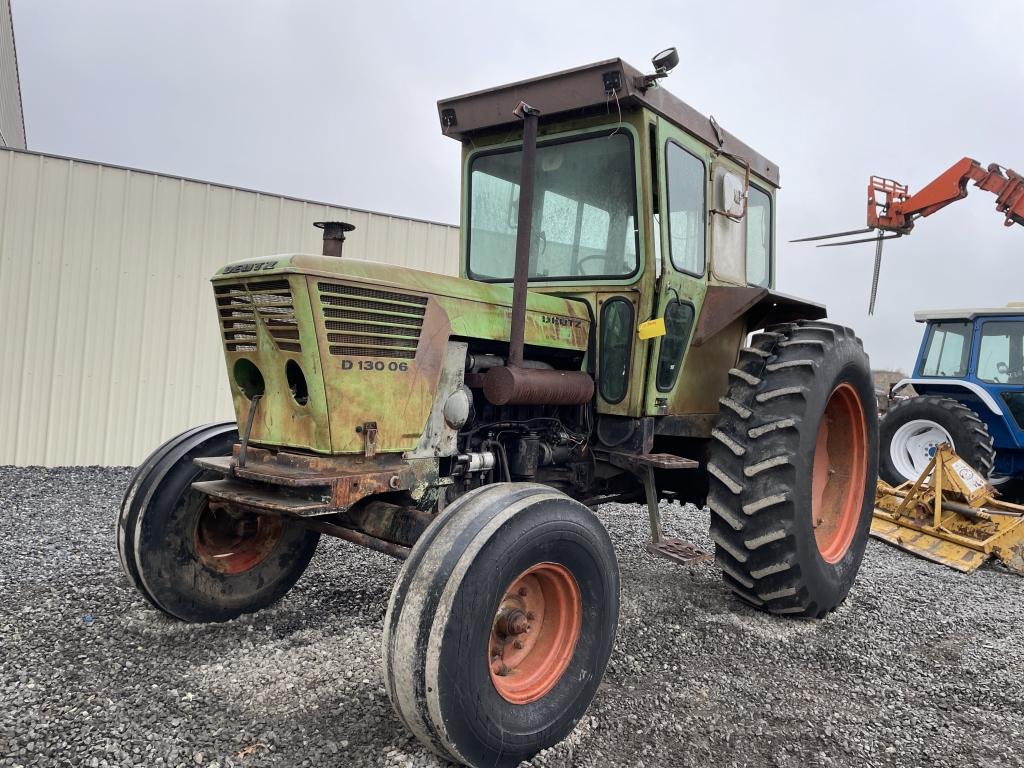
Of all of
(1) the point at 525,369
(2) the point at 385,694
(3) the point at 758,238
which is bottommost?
(2) the point at 385,694

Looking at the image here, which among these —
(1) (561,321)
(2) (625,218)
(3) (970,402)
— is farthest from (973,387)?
(1) (561,321)

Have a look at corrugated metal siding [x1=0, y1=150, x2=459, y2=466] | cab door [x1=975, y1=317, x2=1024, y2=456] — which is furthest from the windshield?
cab door [x1=975, y1=317, x2=1024, y2=456]

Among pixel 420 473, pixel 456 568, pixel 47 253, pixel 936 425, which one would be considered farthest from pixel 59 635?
pixel 936 425

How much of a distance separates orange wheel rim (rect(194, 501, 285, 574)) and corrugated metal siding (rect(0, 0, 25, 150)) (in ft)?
39.0

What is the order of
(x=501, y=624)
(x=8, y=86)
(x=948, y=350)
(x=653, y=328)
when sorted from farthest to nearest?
(x=8, y=86)
(x=948, y=350)
(x=653, y=328)
(x=501, y=624)

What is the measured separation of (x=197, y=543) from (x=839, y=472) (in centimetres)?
358

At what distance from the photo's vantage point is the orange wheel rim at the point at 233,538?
337cm

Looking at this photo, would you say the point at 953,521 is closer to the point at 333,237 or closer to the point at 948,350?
the point at 948,350

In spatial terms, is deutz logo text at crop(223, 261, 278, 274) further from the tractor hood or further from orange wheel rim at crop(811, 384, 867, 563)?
orange wheel rim at crop(811, 384, 867, 563)

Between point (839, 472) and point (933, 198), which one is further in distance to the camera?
point (933, 198)

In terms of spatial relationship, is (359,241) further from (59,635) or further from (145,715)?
(145,715)

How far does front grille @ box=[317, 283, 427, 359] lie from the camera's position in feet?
8.42

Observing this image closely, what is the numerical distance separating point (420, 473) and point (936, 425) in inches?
245

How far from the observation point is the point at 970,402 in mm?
7625
